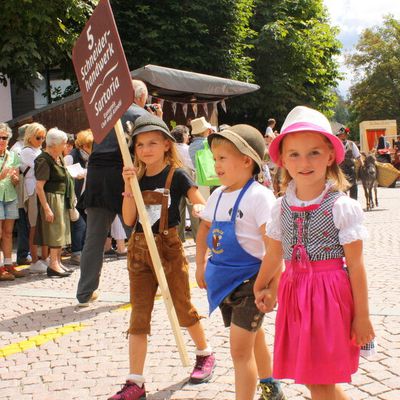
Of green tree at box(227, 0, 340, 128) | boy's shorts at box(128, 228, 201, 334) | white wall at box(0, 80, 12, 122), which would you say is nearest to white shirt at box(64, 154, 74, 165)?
boy's shorts at box(128, 228, 201, 334)

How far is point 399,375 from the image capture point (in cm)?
369

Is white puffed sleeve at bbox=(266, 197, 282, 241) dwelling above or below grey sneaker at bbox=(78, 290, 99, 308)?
above

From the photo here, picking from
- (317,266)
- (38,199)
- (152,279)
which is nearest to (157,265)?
(152,279)

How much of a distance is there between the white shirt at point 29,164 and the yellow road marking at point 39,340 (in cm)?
352

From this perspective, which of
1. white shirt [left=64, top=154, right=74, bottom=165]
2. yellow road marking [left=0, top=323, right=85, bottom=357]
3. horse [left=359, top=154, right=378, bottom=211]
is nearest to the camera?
yellow road marking [left=0, top=323, right=85, bottom=357]

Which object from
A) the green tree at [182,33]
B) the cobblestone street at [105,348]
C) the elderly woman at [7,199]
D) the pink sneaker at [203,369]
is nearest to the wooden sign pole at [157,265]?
the pink sneaker at [203,369]

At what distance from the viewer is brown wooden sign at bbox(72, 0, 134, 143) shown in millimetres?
3637

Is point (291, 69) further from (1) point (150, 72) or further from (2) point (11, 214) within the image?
(2) point (11, 214)

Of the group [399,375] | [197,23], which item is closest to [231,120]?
[197,23]

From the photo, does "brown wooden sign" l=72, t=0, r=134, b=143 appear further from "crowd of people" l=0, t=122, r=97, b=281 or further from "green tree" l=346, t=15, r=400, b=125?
"green tree" l=346, t=15, r=400, b=125

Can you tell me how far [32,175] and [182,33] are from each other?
48.0 ft

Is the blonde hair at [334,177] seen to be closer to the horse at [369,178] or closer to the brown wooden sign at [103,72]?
the brown wooden sign at [103,72]

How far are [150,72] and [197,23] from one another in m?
10.8

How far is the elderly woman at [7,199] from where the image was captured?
25.7 ft
